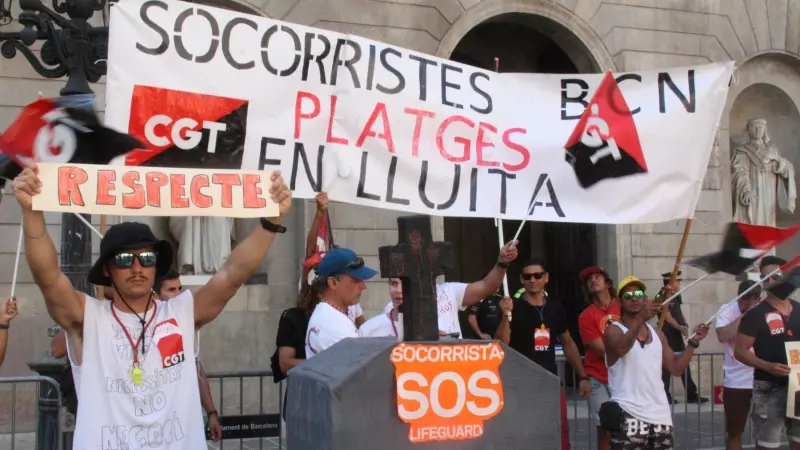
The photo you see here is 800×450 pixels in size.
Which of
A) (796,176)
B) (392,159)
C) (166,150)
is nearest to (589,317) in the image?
(392,159)

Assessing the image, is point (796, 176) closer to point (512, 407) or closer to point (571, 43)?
point (571, 43)

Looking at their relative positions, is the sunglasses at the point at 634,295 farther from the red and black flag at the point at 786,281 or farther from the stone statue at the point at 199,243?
the stone statue at the point at 199,243

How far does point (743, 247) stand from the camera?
7.01 meters

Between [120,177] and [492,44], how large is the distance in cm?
1402

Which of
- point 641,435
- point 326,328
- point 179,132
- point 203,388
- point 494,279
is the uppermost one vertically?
point 179,132

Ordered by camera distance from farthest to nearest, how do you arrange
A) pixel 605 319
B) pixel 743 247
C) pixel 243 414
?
1. pixel 243 414
2. pixel 605 319
3. pixel 743 247

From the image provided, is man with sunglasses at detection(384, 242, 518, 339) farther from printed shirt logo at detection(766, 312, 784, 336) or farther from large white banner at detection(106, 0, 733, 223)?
printed shirt logo at detection(766, 312, 784, 336)

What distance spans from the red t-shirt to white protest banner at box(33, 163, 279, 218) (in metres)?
4.19

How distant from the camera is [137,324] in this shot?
3961 millimetres

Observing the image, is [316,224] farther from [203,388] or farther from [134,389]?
[134,389]

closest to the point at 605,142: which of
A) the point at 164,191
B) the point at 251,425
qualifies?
the point at 164,191

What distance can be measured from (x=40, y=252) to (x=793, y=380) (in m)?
6.21

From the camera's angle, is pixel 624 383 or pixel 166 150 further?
pixel 624 383

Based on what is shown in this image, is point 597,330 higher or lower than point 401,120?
lower
